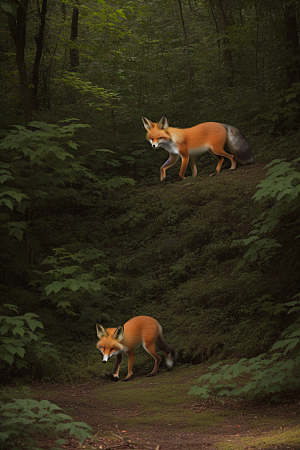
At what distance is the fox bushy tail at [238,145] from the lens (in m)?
10.3

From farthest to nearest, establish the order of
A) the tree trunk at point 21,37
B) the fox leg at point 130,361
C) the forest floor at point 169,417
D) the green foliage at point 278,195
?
the tree trunk at point 21,37 < the fox leg at point 130,361 < the green foliage at point 278,195 < the forest floor at point 169,417

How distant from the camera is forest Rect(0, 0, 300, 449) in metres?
6.48

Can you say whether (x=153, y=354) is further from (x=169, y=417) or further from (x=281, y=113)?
(x=281, y=113)

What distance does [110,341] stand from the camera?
6.30m

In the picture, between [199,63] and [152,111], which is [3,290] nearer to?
[152,111]

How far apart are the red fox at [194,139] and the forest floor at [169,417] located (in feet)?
16.1

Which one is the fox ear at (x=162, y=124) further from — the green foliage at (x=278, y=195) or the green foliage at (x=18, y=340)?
the green foliage at (x=18, y=340)

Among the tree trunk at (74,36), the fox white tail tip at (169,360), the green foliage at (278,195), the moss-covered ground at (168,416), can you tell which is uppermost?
the tree trunk at (74,36)

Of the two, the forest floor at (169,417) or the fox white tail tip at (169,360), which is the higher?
the forest floor at (169,417)

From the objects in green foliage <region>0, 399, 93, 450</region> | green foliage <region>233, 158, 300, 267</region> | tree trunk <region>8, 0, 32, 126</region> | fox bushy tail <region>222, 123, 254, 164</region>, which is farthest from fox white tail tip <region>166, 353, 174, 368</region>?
tree trunk <region>8, 0, 32, 126</region>

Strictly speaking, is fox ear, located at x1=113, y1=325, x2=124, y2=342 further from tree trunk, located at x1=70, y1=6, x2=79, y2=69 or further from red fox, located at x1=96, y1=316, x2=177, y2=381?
tree trunk, located at x1=70, y1=6, x2=79, y2=69

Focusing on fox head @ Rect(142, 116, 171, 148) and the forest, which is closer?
the forest

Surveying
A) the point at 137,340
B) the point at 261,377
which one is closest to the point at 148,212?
the point at 137,340

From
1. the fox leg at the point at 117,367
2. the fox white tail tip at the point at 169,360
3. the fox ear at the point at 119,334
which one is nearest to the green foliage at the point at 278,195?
the fox ear at the point at 119,334
